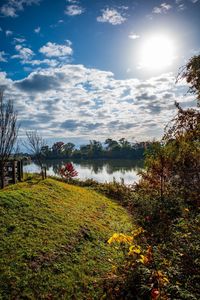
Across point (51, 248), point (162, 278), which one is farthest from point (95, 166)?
point (162, 278)

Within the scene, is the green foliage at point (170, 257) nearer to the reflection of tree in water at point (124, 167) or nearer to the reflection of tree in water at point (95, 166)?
the reflection of tree in water at point (124, 167)

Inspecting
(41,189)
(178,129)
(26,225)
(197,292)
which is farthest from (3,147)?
(197,292)

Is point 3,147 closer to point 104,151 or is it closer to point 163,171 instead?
point 163,171

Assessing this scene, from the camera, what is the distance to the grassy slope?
5555 mm

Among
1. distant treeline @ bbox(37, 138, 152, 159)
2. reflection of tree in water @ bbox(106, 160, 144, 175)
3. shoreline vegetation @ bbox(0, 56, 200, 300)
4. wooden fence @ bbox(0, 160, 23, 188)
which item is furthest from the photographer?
distant treeline @ bbox(37, 138, 152, 159)

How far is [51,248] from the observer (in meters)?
6.96

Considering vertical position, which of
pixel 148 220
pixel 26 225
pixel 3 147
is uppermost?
pixel 3 147

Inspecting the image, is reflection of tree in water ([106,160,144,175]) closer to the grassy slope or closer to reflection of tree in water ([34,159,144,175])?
reflection of tree in water ([34,159,144,175])

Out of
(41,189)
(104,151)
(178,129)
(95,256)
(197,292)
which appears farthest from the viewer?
(104,151)

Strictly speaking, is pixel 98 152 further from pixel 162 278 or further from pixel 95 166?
pixel 162 278

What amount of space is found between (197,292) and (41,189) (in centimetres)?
879

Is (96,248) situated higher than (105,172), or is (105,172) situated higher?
(96,248)

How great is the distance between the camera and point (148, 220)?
439 inches

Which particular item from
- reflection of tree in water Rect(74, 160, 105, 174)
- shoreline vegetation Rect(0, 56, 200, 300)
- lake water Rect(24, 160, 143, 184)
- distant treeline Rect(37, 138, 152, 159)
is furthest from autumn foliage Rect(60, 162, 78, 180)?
distant treeline Rect(37, 138, 152, 159)
